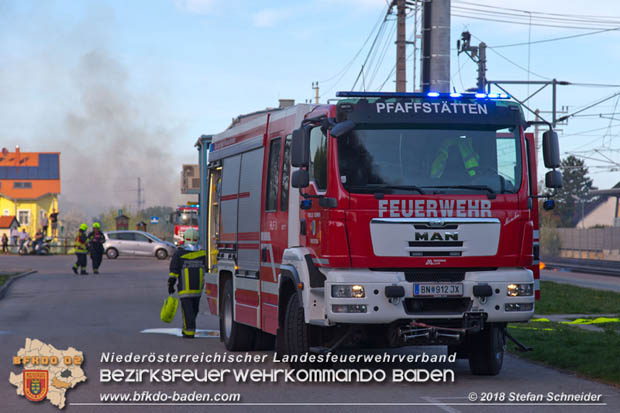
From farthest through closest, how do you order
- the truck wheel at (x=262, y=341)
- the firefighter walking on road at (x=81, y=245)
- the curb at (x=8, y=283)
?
the firefighter walking on road at (x=81, y=245), the curb at (x=8, y=283), the truck wheel at (x=262, y=341)

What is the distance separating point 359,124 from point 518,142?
174 cm

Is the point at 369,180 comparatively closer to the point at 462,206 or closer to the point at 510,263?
the point at 462,206

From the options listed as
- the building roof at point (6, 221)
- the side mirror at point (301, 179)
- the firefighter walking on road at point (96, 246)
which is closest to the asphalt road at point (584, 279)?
the firefighter walking on road at point (96, 246)

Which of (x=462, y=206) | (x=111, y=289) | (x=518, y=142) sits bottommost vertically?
(x=111, y=289)

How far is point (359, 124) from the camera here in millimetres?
10242

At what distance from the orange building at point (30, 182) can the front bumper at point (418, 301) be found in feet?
370

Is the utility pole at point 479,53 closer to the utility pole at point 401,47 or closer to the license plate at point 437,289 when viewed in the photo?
the utility pole at point 401,47

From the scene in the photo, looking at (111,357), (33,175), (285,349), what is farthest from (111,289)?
(33,175)

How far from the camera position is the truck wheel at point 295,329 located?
34.8ft

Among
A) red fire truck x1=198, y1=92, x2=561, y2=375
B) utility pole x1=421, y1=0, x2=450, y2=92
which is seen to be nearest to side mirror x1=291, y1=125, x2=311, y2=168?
red fire truck x1=198, y1=92, x2=561, y2=375

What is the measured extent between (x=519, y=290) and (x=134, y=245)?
44110 millimetres

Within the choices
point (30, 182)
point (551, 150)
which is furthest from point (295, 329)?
point (30, 182)

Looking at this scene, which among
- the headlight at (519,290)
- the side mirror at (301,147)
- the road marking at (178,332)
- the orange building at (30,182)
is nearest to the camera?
the side mirror at (301,147)

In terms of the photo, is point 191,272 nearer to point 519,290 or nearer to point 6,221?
point 519,290
